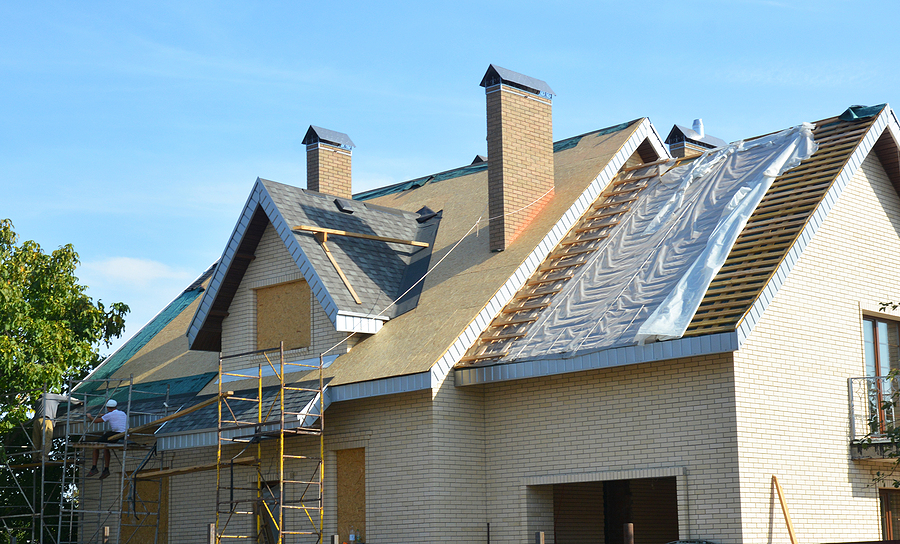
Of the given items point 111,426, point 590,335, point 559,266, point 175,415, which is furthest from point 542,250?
point 111,426

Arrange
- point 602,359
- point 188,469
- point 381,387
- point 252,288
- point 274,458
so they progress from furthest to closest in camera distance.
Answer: point 252,288, point 188,469, point 274,458, point 381,387, point 602,359

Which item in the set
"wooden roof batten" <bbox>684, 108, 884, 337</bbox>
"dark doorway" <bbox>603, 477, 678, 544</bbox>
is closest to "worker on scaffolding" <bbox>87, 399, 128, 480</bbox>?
"dark doorway" <bbox>603, 477, 678, 544</bbox>

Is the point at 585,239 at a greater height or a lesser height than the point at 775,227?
greater

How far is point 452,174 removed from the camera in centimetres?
2358

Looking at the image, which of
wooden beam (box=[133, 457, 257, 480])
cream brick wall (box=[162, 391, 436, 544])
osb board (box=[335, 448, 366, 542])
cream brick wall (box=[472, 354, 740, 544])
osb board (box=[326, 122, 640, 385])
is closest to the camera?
cream brick wall (box=[472, 354, 740, 544])

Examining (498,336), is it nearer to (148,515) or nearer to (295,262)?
(295,262)

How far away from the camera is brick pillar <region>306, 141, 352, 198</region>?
23.7 metres

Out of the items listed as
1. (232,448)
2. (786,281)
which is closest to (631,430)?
(786,281)

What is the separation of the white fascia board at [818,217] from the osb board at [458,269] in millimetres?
4538

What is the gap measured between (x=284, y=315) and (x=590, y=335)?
641 cm

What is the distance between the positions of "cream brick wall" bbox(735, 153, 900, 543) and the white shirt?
11.1m

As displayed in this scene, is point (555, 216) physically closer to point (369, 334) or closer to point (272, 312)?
point (369, 334)

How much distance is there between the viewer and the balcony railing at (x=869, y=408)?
15598mm

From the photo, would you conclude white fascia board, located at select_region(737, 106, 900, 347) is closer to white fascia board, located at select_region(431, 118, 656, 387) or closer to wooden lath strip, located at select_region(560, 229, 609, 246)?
wooden lath strip, located at select_region(560, 229, 609, 246)
